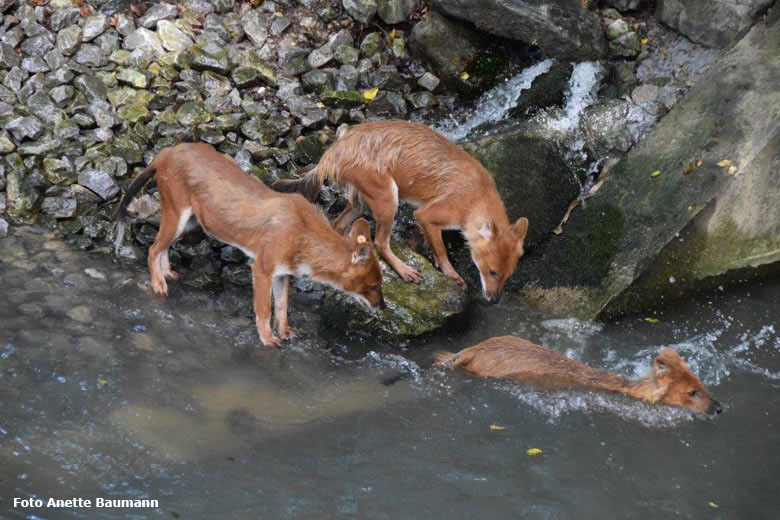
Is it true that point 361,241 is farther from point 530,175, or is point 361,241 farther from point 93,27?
point 93,27

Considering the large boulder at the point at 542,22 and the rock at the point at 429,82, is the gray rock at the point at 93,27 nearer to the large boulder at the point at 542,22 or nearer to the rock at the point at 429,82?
the rock at the point at 429,82

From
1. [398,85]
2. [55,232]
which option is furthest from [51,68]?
[398,85]

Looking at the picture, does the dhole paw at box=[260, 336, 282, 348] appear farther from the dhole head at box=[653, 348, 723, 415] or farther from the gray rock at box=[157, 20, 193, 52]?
the gray rock at box=[157, 20, 193, 52]

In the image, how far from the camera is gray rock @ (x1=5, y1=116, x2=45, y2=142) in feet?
31.2

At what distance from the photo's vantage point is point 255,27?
1113cm

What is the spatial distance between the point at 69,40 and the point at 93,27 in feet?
1.12

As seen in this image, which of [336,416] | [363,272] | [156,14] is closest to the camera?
[336,416]

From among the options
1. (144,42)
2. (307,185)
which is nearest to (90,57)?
(144,42)

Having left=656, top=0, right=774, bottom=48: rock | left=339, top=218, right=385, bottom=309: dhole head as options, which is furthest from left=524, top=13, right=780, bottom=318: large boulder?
left=339, top=218, right=385, bottom=309: dhole head

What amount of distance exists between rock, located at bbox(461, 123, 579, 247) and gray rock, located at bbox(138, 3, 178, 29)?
13.8 feet

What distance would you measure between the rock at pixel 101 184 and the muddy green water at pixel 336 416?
804 millimetres

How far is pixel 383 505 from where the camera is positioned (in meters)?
5.84

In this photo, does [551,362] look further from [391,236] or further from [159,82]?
[159,82]

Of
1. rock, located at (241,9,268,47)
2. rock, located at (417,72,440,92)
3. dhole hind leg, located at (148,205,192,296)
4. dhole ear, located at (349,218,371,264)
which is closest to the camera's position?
dhole ear, located at (349,218,371,264)
